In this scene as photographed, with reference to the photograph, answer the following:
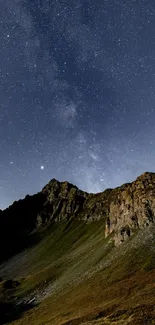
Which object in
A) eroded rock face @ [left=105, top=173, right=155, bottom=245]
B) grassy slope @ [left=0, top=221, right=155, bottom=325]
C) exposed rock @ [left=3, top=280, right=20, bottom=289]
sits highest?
eroded rock face @ [left=105, top=173, right=155, bottom=245]

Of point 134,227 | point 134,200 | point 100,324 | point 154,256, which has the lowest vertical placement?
point 100,324

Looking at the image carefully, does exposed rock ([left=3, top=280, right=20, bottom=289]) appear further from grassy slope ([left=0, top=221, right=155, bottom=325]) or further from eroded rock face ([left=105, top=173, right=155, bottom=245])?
eroded rock face ([left=105, top=173, right=155, bottom=245])

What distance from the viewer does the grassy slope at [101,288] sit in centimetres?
4452

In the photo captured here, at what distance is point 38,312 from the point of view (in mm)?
76875

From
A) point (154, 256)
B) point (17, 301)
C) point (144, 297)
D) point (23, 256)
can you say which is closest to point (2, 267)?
point (23, 256)

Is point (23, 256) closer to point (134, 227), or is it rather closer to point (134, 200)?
point (134, 200)

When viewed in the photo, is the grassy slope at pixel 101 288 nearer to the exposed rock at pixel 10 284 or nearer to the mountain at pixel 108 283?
the mountain at pixel 108 283

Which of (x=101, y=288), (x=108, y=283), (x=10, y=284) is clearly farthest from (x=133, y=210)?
(x=10, y=284)

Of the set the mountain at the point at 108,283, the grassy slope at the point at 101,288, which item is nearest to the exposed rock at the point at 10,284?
the mountain at the point at 108,283

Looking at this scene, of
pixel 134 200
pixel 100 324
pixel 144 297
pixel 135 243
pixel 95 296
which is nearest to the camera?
pixel 100 324

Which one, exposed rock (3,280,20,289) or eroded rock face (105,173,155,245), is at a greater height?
eroded rock face (105,173,155,245)

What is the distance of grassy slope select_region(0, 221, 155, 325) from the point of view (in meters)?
44.5

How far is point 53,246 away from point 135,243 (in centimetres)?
10327

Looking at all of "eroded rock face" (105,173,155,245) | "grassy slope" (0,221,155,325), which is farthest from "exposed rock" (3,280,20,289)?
"eroded rock face" (105,173,155,245)
